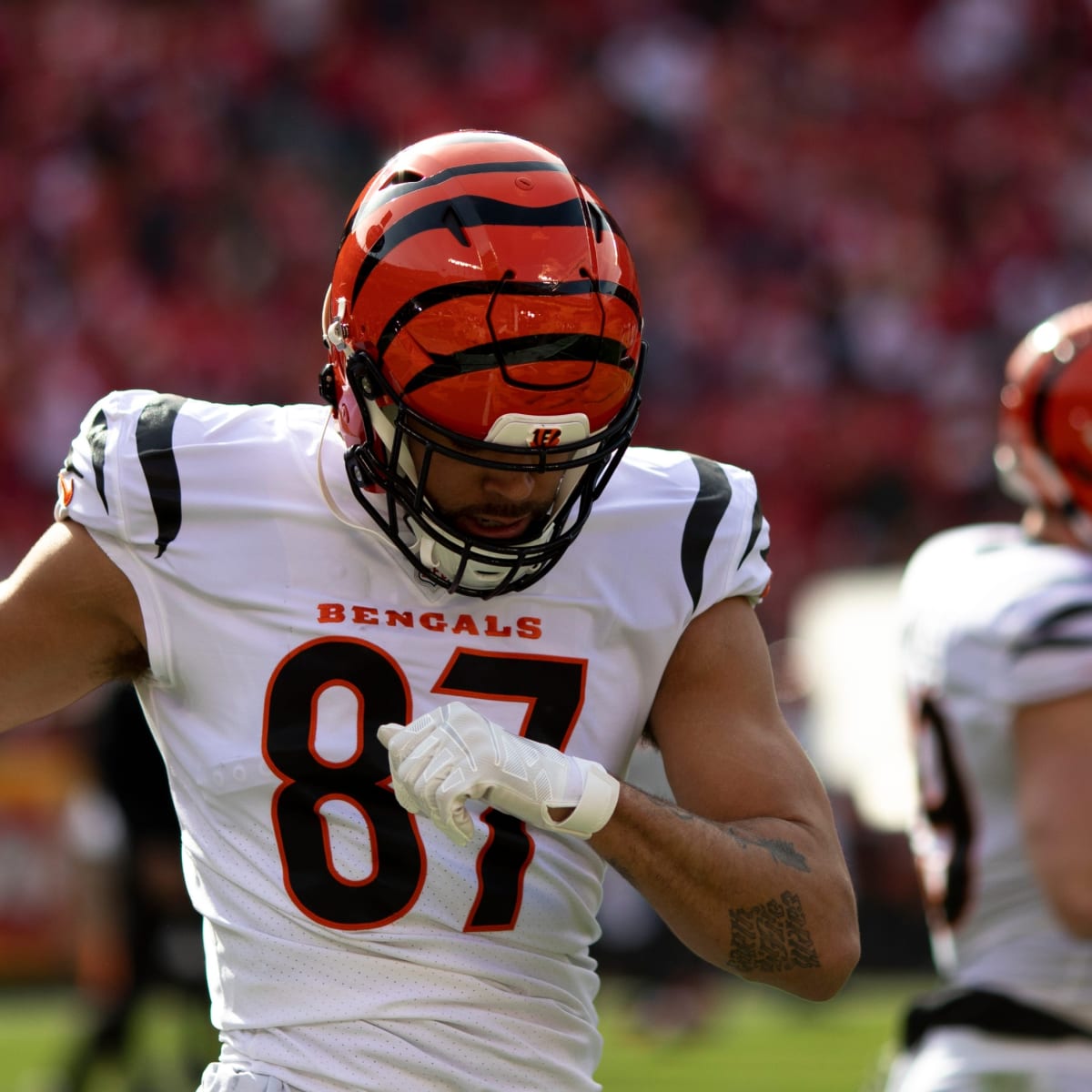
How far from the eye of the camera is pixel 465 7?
11984 mm

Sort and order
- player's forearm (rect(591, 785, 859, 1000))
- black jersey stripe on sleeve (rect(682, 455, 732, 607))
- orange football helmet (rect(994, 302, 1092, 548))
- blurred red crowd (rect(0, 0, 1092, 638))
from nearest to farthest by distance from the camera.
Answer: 1. player's forearm (rect(591, 785, 859, 1000))
2. black jersey stripe on sleeve (rect(682, 455, 732, 607))
3. orange football helmet (rect(994, 302, 1092, 548))
4. blurred red crowd (rect(0, 0, 1092, 638))

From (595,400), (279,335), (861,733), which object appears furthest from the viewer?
(279,335)

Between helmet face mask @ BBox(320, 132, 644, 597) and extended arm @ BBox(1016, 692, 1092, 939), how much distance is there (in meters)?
0.92

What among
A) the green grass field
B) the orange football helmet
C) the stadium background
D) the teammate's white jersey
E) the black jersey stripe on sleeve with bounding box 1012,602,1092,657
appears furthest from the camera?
the stadium background

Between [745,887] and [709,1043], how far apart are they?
5543 mm

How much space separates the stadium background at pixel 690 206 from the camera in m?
10.3

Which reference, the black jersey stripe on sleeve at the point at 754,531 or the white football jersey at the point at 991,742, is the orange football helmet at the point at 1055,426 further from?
the black jersey stripe on sleeve at the point at 754,531

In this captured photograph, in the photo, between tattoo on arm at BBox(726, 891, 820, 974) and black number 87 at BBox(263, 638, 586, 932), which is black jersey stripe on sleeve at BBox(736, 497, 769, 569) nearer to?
black number 87 at BBox(263, 638, 586, 932)

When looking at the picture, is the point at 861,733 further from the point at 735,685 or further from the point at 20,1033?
the point at 735,685

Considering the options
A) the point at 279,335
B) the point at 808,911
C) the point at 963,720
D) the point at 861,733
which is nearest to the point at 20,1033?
the point at 861,733

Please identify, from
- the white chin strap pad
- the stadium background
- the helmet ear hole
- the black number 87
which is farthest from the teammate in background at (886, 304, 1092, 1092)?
the stadium background

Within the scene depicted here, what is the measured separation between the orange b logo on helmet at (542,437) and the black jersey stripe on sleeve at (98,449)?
52 cm

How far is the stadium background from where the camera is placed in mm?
10297

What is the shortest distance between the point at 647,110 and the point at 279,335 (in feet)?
10.1
